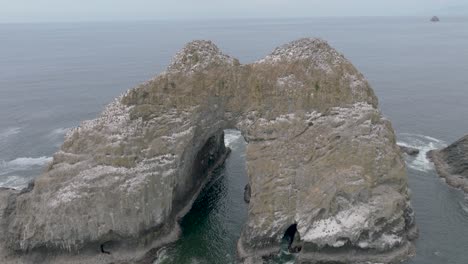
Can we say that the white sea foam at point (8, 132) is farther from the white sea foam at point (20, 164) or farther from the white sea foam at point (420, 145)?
the white sea foam at point (420, 145)

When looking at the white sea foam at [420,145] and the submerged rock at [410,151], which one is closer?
the white sea foam at [420,145]

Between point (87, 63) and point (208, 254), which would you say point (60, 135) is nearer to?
point (208, 254)

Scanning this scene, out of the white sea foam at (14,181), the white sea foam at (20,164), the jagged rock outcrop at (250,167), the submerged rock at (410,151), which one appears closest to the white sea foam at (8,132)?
the white sea foam at (20,164)

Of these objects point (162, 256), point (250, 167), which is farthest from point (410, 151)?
point (162, 256)

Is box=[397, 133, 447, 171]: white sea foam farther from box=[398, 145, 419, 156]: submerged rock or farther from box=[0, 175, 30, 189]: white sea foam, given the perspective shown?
box=[0, 175, 30, 189]: white sea foam

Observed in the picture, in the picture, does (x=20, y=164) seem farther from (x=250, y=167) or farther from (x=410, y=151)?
(x=410, y=151)

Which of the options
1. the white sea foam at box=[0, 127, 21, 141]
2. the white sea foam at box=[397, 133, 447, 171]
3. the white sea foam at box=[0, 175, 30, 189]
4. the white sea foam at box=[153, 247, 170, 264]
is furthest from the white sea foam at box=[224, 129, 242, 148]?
the white sea foam at box=[0, 127, 21, 141]

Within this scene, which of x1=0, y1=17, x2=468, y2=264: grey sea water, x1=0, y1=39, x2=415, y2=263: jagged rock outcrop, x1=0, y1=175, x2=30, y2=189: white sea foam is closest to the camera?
x1=0, y1=39, x2=415, y2=263: jagged rock outcrop
